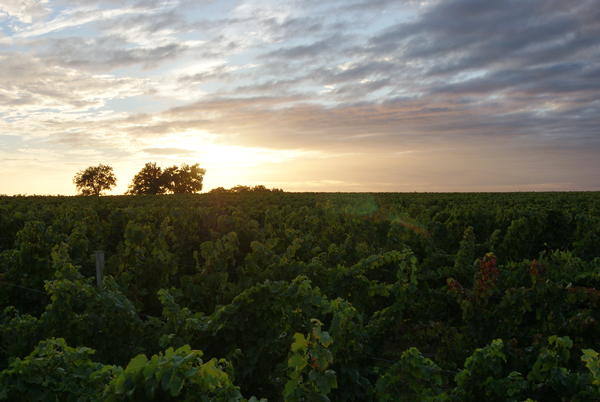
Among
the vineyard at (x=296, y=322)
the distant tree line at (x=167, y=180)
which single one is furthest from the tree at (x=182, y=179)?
the vineyard at (x=296, y=322)

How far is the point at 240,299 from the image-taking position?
5223 millimetres

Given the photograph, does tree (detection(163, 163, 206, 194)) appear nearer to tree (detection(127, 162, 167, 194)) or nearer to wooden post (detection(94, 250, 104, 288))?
tree (detection(127, 162, 167, 194))

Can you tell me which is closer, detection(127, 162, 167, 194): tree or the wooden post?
the wooden post

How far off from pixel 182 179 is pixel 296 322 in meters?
91.3

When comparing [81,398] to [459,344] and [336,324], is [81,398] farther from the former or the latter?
[459,344]

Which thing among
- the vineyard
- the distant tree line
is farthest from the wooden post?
the distant tree line

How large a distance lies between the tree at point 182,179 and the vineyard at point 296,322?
Result: 84023 millimetres

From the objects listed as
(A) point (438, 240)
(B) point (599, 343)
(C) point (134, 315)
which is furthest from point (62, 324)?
(A) point (438, 240)

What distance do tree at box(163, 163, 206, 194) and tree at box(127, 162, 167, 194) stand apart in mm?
901

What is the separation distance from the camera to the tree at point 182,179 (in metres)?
93.4

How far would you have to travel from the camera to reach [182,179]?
3693 inches

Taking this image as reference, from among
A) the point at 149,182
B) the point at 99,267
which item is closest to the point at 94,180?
the point at 149,182

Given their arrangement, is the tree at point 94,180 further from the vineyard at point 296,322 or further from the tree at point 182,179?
the vineyard at point 296,322

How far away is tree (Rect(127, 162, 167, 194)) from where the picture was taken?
93062mm
